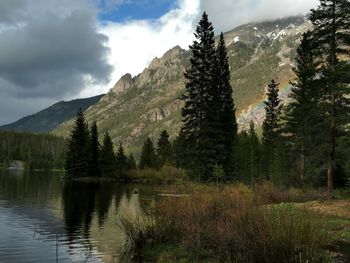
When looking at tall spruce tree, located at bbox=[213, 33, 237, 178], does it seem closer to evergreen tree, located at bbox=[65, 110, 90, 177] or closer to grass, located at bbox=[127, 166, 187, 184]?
grass, located at bbox=[127, 166, 187, 184]

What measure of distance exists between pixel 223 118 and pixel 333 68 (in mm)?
28042

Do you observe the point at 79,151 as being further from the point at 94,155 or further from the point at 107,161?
the point at 107,161

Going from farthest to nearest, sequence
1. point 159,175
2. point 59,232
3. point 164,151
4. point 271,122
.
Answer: point 164,151
point 159,175
point 271,122
point 59,232

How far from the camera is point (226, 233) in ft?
52.8

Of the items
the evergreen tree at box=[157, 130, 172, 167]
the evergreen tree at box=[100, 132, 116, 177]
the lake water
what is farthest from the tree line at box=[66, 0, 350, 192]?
the evergreen tree at box=[157, 130, 172, 167]

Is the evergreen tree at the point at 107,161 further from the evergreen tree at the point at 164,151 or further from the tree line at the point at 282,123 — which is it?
the evergreen tree at the point at 164,151

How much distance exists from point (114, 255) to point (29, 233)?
9.83 metres

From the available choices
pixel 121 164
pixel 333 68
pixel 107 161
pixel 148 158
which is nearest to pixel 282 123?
pixel 333 68

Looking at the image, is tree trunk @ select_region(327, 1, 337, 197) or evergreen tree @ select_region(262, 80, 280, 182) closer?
tree trunk @ select_region(327, 1, 337, 197)

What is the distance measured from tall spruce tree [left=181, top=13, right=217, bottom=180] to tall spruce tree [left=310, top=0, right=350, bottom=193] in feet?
65.0

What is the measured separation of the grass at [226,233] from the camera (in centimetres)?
1387

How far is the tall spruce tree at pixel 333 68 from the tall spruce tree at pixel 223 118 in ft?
66.8

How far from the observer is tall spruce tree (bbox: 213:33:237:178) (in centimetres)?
5931

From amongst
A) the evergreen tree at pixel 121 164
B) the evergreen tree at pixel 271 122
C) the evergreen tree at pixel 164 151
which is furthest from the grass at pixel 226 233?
the evergreen tree at pixel 164 151
